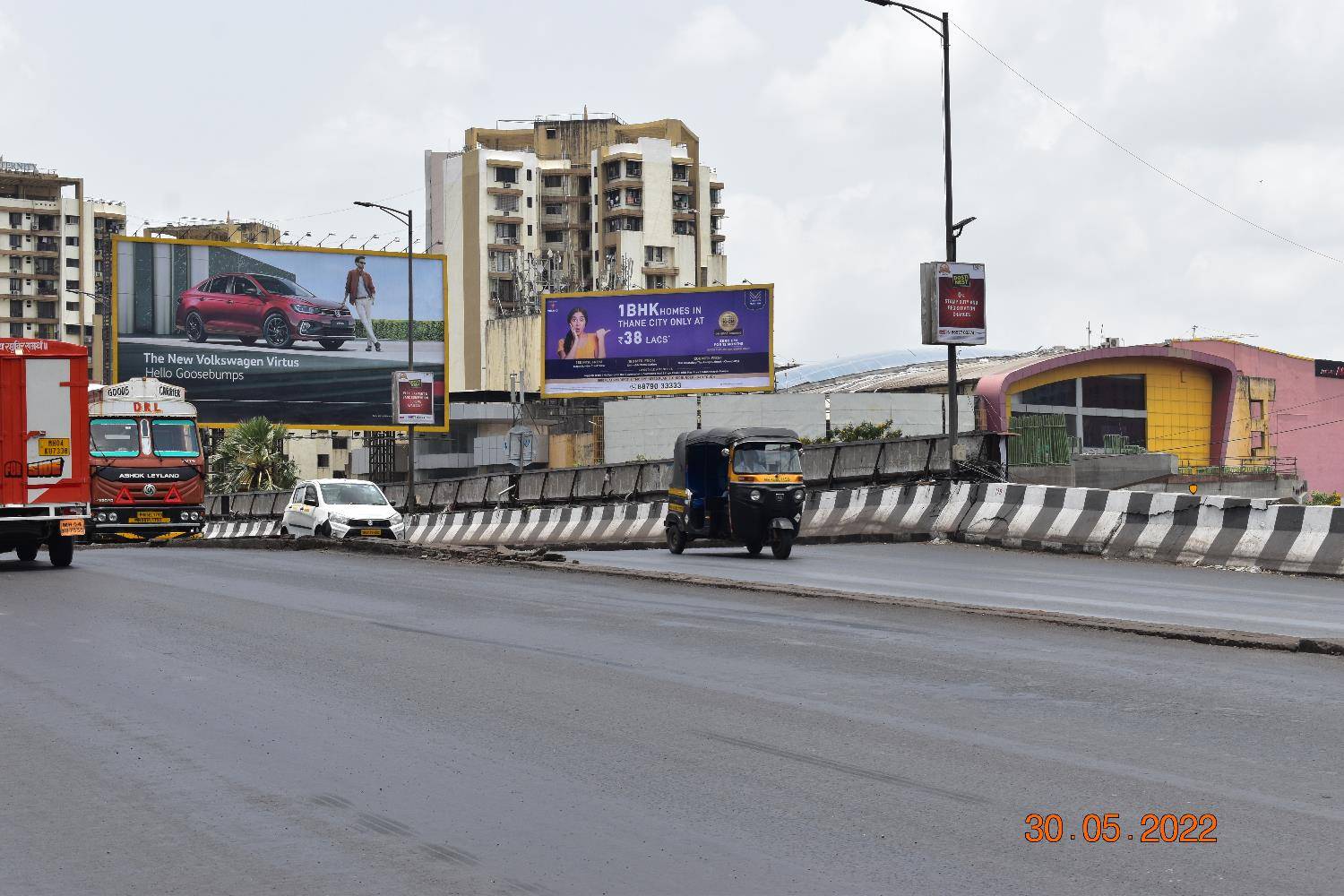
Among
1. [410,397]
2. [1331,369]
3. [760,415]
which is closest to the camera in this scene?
[410,397]

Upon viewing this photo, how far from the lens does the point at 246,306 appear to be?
2453 inches

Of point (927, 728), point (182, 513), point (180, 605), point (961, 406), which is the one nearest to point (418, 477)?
point (961, 406)

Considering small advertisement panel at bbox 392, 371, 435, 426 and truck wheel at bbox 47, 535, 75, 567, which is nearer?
truck wheel at bbox 47, 535, 75, 567

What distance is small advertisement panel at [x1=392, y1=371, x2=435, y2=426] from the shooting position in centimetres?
5124

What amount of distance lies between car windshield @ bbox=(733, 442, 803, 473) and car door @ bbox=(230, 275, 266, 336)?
4077cm

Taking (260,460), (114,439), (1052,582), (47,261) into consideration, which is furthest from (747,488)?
(47,261)

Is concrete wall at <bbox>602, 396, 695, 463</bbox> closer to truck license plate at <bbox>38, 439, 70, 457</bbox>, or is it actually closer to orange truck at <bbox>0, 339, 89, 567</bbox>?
orange truck at <bbox>0, 339, 89, 567</bbox>

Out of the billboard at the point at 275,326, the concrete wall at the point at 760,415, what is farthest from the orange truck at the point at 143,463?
the concrete wall at the point at 760,415

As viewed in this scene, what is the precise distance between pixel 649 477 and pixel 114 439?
540 inches

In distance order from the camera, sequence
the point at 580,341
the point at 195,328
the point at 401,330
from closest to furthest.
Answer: the point at 195,328, the point at 401,330, the point at 580,341

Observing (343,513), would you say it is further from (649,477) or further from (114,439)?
(649,477)

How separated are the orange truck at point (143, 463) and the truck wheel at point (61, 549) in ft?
34.9

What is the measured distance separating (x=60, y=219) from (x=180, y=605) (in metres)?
147

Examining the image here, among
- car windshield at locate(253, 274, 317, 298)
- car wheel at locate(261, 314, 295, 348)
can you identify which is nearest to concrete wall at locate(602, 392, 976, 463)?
car windshield at locate(253, 274, 317, 298)
